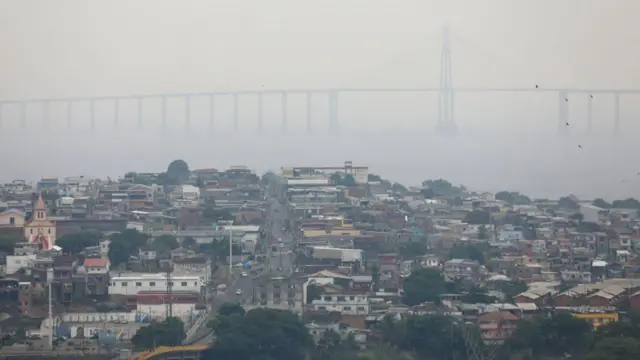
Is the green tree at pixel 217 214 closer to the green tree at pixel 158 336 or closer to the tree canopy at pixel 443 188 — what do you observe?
the tree canopy at pixel 443 188

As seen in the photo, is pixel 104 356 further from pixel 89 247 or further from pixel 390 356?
pixel 89 247

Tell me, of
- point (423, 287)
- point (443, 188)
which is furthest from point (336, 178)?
point (423, 287)

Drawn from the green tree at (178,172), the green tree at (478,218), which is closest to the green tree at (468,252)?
the green tree at (478,218)

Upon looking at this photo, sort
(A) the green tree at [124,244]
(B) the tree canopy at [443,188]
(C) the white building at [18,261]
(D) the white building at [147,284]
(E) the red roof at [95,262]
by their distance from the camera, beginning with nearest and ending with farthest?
(D) the white building at [147,284] → (E) the red roof at [95,262] → (C) the white building at [18,261] → (A) the green tree at [124,244] → (B) the tree canopy at [443,188]

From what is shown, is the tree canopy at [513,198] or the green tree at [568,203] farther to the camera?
the tree canopy at [513,198]

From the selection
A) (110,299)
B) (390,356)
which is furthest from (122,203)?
(390,356)

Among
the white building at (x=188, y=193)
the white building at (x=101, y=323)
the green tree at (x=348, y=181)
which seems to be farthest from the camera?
the green tree at (x=348, y=181)
